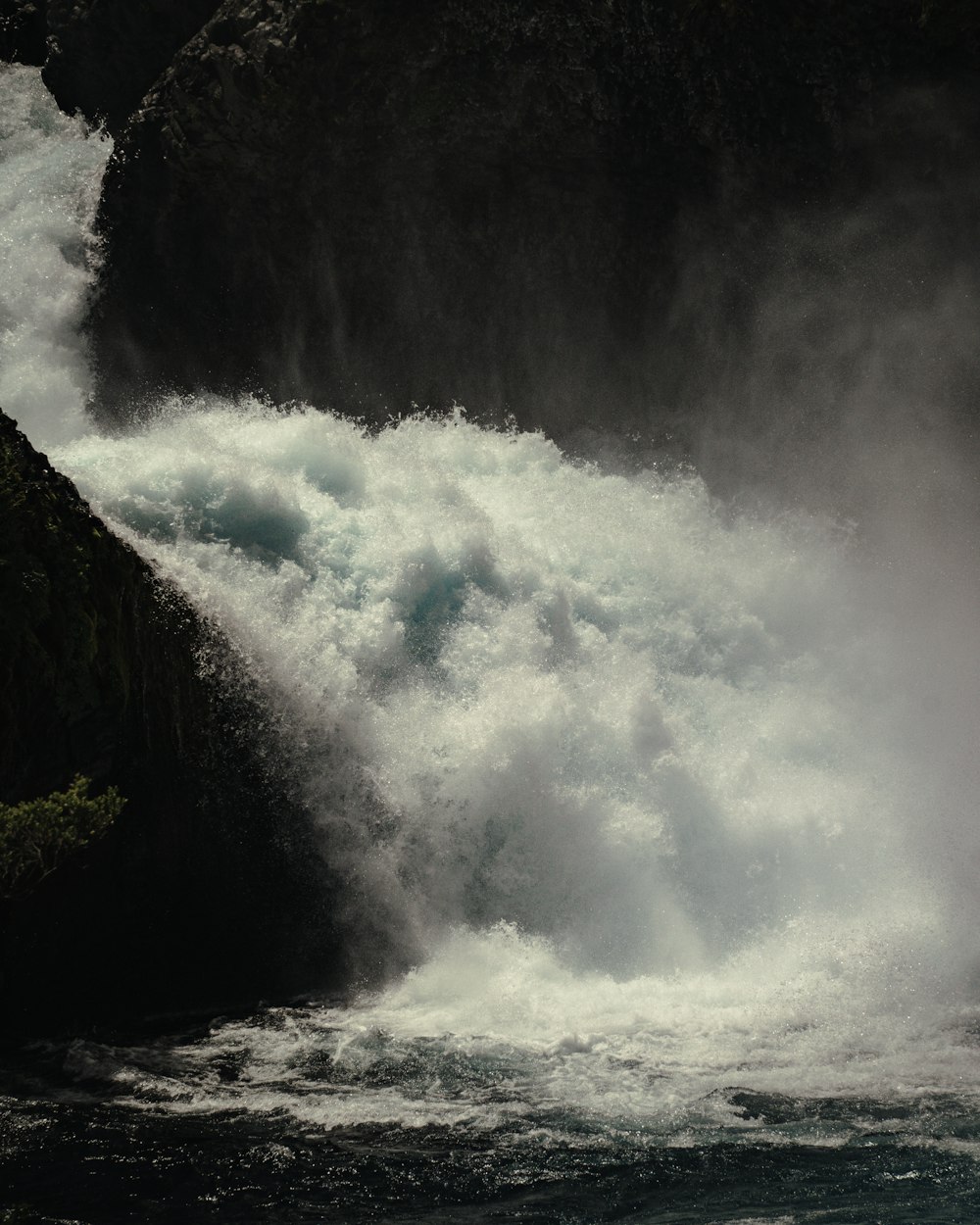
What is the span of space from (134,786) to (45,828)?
495cm

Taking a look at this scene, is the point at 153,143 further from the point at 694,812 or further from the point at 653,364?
the point at 694,812

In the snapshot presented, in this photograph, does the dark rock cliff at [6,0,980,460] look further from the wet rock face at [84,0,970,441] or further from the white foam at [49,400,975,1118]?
the white foam at [49,400,975,1118]

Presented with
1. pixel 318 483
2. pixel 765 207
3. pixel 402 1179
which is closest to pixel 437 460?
pixel 318 483

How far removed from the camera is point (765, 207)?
2591 centimetres

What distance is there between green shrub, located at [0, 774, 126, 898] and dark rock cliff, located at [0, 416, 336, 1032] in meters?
2.57

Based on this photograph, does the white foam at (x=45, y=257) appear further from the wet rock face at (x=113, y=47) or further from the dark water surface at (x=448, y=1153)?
the dark water surface at (x=448, y=1153)

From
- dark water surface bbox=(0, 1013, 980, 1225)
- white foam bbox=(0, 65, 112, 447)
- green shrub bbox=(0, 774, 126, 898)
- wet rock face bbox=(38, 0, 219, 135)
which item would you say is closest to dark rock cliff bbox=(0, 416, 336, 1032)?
dark water surface bbox=(0, 1013, 980, 1225)

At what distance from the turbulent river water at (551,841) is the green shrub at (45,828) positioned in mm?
2736

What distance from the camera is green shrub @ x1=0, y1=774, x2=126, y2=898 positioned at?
31.7 feet

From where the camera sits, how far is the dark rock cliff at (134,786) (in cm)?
1304

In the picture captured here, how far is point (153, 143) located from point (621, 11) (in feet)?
34.1

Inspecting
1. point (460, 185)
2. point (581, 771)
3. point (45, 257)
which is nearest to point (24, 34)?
point (45, 257)

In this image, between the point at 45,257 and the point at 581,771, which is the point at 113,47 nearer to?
the point at 45,257

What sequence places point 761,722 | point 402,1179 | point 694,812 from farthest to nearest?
point 761,722, point 694,812, point 402,1179
